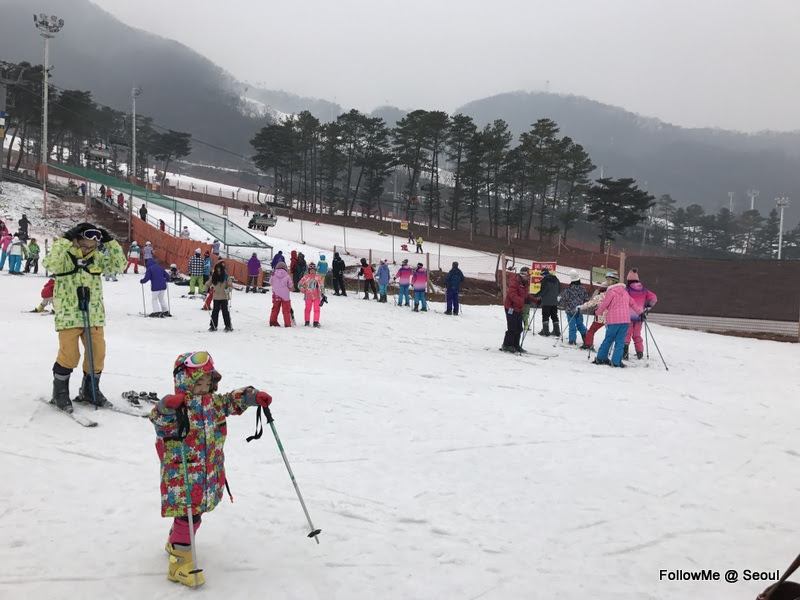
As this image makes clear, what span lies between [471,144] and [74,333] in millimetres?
57821

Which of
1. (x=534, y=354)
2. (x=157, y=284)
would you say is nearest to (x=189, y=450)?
(x=534, y=354)

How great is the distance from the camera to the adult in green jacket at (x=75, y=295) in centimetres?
549

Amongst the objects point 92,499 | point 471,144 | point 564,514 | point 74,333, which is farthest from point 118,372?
point 471,144

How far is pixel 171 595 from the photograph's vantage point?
9.94 ft

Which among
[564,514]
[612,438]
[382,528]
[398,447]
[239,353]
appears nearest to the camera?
[382,528]

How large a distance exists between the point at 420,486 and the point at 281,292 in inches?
348

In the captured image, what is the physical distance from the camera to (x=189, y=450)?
312cm

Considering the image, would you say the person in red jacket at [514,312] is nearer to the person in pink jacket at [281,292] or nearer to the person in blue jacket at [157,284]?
the person in pink jacket at [281,292]

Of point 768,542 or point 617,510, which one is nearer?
point 768,542

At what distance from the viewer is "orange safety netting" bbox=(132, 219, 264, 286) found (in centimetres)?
2386

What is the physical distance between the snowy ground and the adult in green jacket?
17.9 inches

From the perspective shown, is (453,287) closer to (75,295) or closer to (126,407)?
(126,407)

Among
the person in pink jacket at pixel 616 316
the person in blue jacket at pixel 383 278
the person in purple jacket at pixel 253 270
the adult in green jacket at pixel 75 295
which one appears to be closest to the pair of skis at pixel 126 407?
the adult in green jacket at pixel 75 295

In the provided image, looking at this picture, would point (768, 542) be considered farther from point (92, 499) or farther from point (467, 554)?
point (92, 499)
